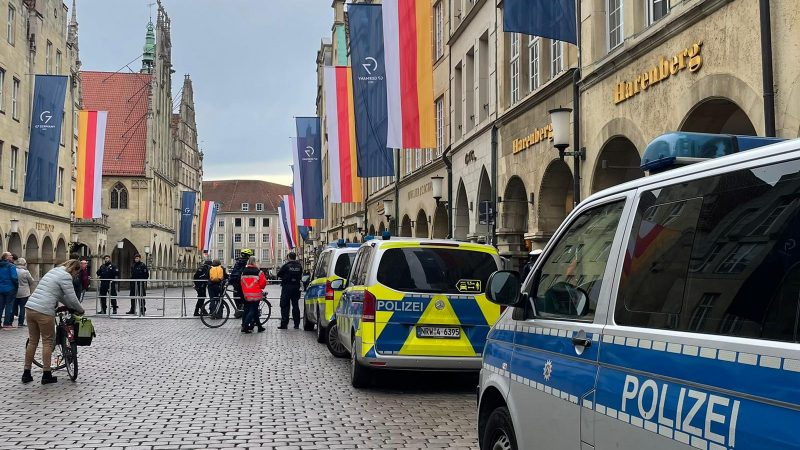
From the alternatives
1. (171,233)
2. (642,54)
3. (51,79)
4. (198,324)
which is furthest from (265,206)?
(642,54)

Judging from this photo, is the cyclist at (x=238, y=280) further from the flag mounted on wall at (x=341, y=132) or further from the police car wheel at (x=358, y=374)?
the police car wheel at (x=358, y=374)

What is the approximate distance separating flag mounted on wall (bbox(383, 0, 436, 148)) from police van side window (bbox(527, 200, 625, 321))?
15.8 m

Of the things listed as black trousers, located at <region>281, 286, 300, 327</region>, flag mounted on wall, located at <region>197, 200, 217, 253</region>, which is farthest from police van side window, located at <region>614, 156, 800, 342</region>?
flag mounted on wall, located at <region>197, 200, 217, 253</region>

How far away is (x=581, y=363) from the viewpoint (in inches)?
141

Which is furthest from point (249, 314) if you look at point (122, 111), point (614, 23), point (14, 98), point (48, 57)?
point (122, 111)

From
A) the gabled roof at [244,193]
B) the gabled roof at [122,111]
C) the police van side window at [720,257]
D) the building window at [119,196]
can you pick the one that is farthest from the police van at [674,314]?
the gabled roof at [244,193]

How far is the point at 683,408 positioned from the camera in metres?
2.73

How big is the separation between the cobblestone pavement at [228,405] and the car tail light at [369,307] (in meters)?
0.94

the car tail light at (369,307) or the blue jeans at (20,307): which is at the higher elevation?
the car tail light at (369,307)

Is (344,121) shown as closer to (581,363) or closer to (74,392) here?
(74,392)

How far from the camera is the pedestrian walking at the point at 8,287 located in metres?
19.5

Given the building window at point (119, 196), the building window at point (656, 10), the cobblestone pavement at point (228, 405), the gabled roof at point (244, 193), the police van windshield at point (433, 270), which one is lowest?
the cobblestone pavement at point (228, 405)

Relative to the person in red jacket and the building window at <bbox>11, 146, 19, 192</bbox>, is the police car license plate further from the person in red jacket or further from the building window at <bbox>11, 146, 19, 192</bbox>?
the building window at <bbox>11, 146, 19, 192</bbox>

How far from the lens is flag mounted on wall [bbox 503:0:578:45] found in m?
13.4
